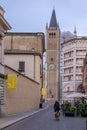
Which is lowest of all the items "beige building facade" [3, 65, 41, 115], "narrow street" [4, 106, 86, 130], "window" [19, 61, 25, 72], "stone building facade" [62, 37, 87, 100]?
"narrow street" [4, 106, 86, 130]

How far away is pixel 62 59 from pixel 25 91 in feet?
464

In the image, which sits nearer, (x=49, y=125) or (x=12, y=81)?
(x=49, y=125)

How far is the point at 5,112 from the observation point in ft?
139

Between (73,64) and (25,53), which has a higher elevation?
(73,64)

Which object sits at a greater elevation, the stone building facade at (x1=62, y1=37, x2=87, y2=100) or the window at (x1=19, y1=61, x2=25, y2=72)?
the stone building facade at (x1=62, y1=37, x2=87, y2=100)

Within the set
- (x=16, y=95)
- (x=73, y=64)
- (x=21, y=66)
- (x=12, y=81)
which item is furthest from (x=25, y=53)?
(x=73, y=64)

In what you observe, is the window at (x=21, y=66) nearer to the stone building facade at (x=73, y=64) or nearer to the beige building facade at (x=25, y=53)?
the beige building facade at (x=25, y=53)

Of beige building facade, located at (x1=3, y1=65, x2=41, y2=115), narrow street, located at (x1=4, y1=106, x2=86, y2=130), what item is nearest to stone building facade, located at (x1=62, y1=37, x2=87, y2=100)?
beige building facade, located at (x1=3, y1=65, x2=41, y2=115)

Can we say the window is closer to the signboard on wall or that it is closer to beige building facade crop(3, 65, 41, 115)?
beige building facade crop(3, 65, 41, 115)

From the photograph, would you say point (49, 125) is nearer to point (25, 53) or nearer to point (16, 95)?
point (16, 95)

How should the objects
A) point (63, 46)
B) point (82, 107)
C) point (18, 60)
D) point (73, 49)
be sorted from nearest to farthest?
1. point (82, 107)
2. point (18, 60)
3. point (73, 49)
4. point (63, 46)

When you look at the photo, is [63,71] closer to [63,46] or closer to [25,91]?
[63,46]

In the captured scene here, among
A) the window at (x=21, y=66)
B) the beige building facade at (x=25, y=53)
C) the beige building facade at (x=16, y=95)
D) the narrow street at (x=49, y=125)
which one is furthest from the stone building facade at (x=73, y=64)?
the narrow street at (x=49, y=125)

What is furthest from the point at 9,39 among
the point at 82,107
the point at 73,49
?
the point at 73,49
